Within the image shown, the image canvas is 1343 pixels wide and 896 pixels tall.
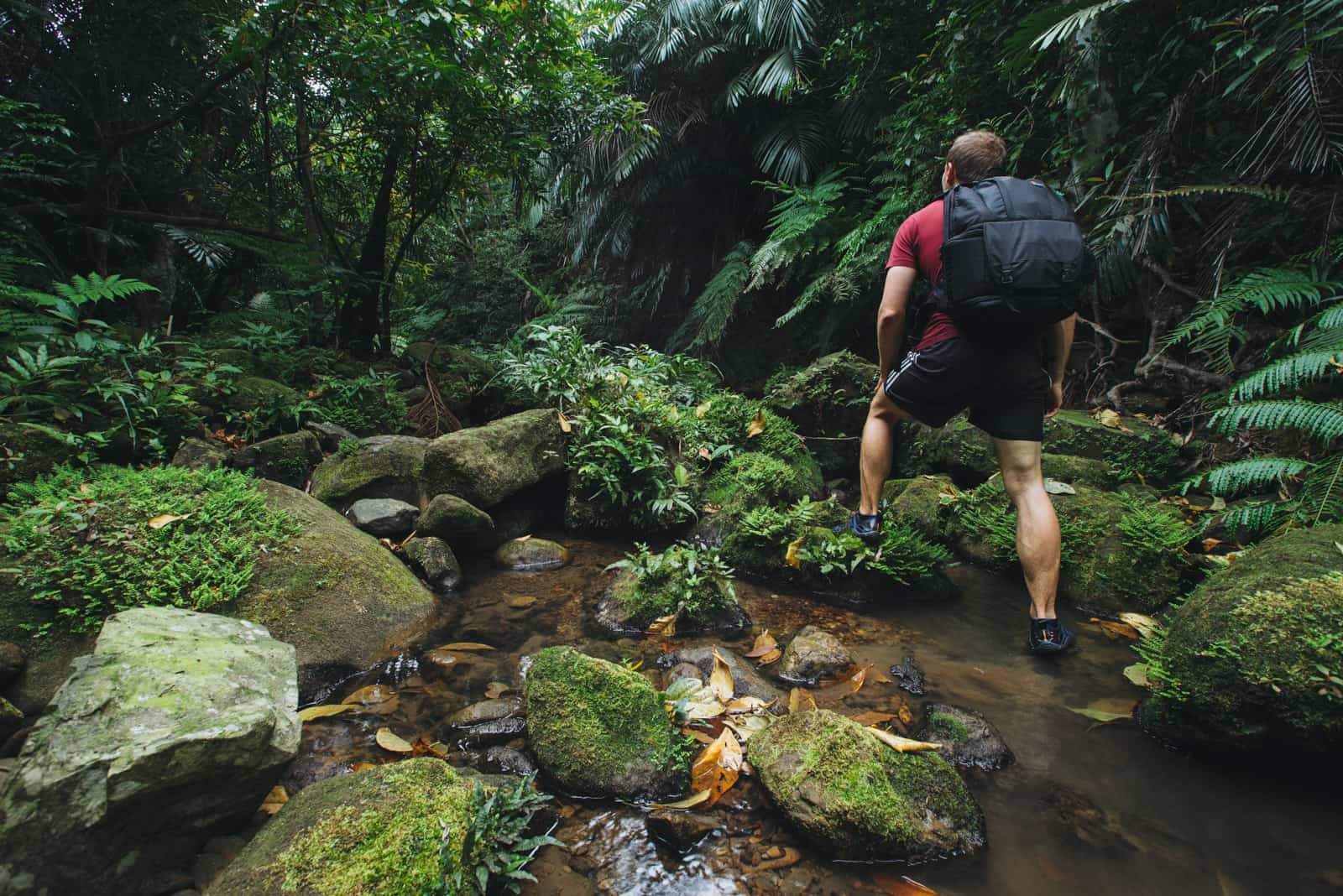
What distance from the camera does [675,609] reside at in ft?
9.78

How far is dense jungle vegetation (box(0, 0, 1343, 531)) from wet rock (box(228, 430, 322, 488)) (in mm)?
398

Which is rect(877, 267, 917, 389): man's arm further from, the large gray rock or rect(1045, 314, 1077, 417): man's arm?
the large gray rock

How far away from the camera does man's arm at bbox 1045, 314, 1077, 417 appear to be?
2.55 meters

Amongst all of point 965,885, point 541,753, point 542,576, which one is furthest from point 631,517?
point 965,885

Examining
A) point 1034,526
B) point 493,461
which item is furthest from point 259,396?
point 1034,526

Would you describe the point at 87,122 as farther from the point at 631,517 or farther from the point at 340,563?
the point at 631,517

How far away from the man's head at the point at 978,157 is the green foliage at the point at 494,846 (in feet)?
9.78

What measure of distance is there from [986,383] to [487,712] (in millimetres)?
2470

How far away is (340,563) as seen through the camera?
110 inches

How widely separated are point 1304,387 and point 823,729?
3.62 metres

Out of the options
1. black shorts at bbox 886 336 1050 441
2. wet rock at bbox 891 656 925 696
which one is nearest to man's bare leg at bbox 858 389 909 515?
black shorts at bbox 886 336 1050 441

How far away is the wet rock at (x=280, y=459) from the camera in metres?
3.82

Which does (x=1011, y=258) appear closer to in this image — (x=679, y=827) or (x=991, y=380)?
(x=991, y=380)

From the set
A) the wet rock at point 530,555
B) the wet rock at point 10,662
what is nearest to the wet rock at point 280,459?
the wet rock at point 530,555
